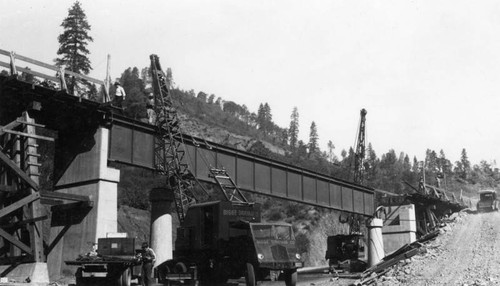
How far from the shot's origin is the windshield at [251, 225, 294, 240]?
18.6 m

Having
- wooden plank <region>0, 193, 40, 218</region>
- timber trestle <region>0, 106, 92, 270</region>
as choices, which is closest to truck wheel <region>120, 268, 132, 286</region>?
timber trestle <region>0, 106, 92, 270</region>

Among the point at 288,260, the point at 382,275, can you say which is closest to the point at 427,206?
the point at 382,275

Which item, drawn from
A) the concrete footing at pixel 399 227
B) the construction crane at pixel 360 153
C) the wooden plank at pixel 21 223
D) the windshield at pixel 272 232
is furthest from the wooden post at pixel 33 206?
the construction crane at pixel 360 153

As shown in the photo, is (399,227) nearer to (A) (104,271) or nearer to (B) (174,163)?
(B) (174,163)

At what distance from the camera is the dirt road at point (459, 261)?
1905 cm

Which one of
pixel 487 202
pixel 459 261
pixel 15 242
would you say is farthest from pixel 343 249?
pixel 487 202

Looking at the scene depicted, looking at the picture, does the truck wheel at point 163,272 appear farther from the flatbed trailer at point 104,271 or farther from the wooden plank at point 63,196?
the wooden plank at point 63,196

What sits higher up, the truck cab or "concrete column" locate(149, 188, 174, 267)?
the truck cab

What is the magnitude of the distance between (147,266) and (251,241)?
11.9ft

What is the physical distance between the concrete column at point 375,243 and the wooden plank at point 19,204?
2365cm

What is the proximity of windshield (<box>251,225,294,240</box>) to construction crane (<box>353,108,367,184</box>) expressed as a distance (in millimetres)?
36499

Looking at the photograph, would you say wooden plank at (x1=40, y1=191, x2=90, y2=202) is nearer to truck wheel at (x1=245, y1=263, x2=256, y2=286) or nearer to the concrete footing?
truck wheel at (x1=245, y1=263, x2=256, y2=286)

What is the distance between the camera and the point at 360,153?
5656 centimetres

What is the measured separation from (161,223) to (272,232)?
10.0 m
